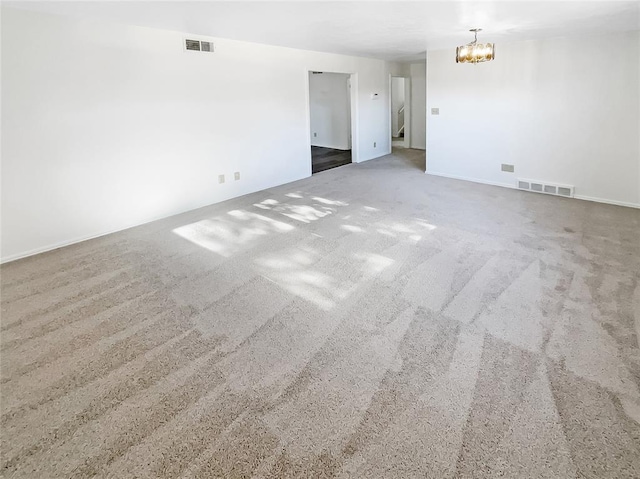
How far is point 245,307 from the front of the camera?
10.3 ft

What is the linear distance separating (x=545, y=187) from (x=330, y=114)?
6.39 meters

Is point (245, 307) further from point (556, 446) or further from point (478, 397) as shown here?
point (556, 446)

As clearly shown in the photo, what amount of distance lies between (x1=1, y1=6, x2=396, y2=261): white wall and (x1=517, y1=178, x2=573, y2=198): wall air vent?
3944 millimetres

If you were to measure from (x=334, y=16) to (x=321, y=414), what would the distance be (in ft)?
12.2

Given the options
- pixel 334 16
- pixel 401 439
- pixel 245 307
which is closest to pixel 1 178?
pixel 245 307

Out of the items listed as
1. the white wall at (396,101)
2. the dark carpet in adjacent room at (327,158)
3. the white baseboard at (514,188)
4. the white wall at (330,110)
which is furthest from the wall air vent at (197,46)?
the white wall at (396,101)

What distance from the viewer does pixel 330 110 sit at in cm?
A: 1104

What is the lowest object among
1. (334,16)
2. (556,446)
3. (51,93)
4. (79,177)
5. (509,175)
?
(556,446)

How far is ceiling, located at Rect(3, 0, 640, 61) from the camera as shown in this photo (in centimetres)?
368

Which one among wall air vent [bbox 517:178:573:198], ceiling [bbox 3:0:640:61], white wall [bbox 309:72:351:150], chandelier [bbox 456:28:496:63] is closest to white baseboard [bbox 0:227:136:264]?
ceiling [bbox 3:0:640:61]

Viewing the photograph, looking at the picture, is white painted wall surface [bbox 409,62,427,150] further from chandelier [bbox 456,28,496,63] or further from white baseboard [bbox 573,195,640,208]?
chandelier [bbox 456,28,496,63]

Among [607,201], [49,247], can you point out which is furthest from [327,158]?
[49,247]

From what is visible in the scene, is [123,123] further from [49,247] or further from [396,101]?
[396,101]

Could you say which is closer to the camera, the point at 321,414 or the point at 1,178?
the point at 321,414
